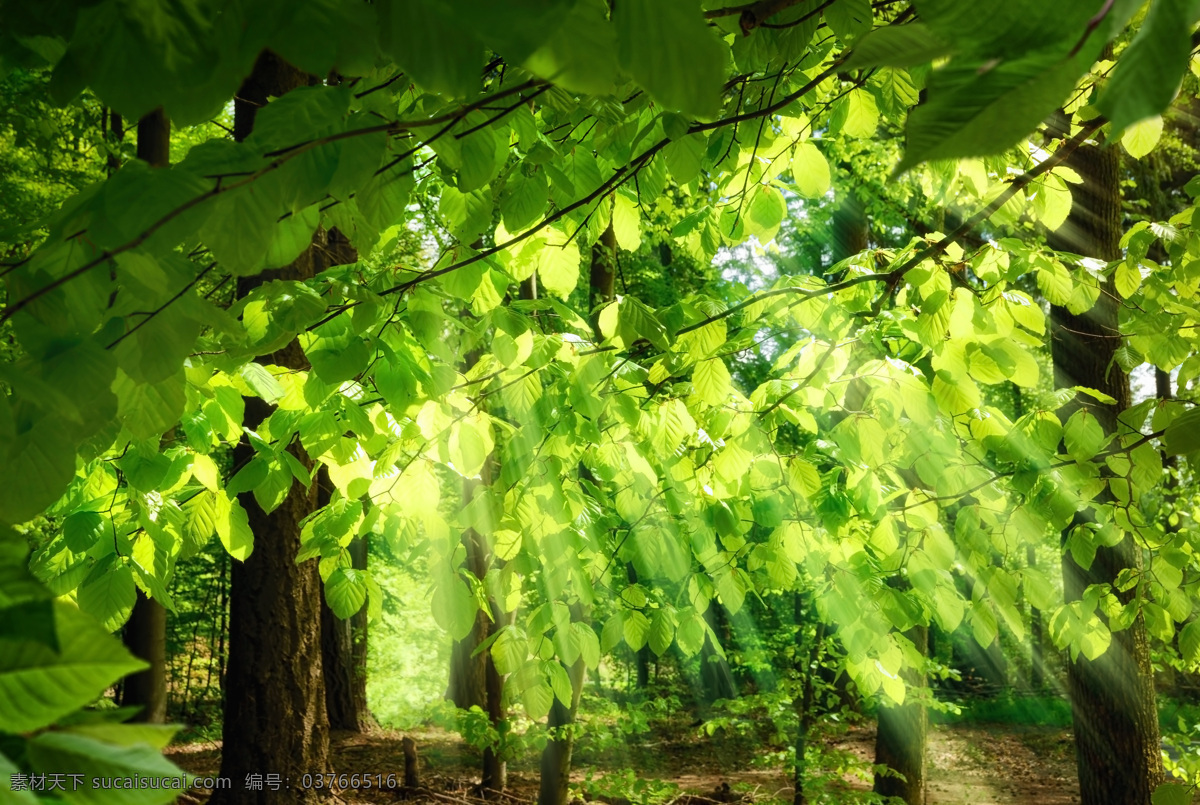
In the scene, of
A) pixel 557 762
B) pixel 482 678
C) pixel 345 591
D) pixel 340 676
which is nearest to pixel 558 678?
pixel 345 591

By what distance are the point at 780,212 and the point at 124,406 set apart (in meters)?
1.93

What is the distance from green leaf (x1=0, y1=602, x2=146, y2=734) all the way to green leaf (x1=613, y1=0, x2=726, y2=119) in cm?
61

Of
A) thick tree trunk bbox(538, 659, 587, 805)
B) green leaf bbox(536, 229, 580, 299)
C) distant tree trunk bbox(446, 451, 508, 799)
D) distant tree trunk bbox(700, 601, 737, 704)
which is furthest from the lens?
distant tree trunk bbox(700, 601, 737, 704)

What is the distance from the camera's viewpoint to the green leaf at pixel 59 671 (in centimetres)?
51

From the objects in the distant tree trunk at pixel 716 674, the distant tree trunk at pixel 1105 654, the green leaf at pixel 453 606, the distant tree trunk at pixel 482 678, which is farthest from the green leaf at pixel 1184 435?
the distant tree trunk at pixel 716 674

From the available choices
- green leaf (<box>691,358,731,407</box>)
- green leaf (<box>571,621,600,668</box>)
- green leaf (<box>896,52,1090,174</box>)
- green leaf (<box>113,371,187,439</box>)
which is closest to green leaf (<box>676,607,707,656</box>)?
green leaf (<box>571,621,600,668</box>)

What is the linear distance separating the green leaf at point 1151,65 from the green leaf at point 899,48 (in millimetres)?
117

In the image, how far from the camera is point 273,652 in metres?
4.46

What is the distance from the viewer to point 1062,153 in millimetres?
2479

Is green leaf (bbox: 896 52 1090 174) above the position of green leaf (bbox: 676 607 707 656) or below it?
above

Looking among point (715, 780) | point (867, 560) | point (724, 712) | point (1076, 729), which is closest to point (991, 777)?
point (724, 712)

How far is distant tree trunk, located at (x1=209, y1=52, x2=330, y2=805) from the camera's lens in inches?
172

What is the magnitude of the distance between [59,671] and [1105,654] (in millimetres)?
6062

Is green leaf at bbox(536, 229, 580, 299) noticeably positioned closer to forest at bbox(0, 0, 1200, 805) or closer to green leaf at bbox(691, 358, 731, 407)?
forest at bbox(0, 0, 1200, 805)
